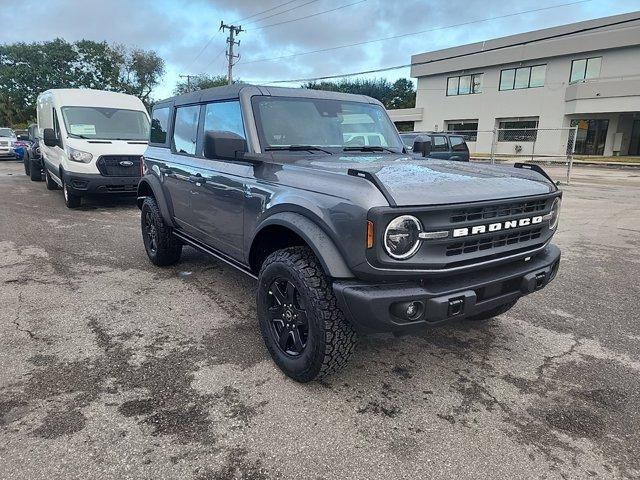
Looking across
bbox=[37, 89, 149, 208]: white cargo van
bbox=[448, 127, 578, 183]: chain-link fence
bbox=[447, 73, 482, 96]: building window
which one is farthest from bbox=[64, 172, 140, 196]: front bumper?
bbox=[447, 73, 482, 96]: building window

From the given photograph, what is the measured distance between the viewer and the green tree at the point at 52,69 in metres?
50.9

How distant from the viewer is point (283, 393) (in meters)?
2.96

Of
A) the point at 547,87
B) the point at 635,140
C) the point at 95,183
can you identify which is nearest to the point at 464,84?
the point at 547,87

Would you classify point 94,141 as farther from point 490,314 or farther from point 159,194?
point 490,314

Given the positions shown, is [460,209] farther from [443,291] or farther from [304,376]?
[304,376]

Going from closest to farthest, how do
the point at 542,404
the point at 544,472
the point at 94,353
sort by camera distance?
the point at 544,472, the point at 542,404, the point at 94,353

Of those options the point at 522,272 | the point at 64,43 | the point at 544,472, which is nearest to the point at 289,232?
the point at 522,272

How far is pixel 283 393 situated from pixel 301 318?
0.48 meters

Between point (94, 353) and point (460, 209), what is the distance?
2760 millimetres

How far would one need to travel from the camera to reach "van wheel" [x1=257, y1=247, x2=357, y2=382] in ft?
9.13

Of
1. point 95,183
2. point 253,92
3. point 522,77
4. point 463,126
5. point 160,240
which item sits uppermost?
point 522,77

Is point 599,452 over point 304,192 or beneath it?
beneath

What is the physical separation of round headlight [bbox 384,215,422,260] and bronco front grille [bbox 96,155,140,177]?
8.41 meters

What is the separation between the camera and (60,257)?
6078mm
